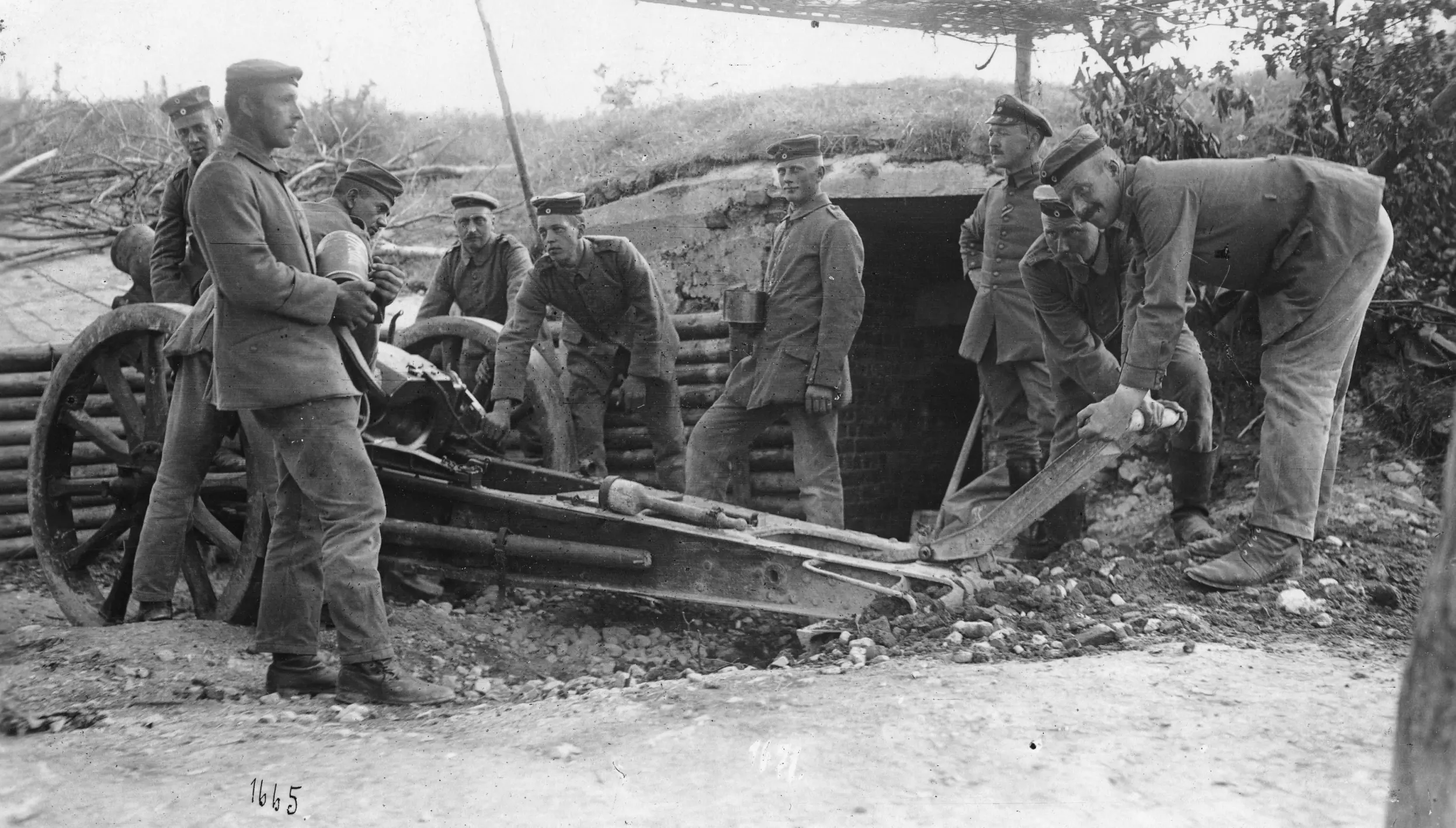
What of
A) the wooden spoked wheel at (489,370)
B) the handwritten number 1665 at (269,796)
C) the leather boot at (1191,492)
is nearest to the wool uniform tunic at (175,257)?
the wooden spoked wheel at (489,370)

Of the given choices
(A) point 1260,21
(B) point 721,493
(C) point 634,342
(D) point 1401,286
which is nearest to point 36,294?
(C) point 634,342

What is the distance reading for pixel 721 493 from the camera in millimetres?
5602

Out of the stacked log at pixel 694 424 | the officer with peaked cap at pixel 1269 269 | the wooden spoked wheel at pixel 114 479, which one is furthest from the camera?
the stacked log at pixel 694 424

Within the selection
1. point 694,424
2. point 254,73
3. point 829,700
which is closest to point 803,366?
point 694,424

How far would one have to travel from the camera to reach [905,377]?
8.84 metres

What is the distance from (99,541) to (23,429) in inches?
69.5

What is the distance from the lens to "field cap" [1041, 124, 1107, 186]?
410 centimetres

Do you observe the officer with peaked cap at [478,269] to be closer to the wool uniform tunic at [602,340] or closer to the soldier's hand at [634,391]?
the wool uniform tunic at [602,340]

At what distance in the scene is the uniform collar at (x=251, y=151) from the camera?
3.55 metres

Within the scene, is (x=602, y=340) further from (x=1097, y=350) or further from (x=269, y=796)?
(x=269, y=796)

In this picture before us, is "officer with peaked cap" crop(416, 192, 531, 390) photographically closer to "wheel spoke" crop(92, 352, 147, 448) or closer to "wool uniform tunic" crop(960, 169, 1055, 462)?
"wheel spoke" crop(92, 352, 147, 448)

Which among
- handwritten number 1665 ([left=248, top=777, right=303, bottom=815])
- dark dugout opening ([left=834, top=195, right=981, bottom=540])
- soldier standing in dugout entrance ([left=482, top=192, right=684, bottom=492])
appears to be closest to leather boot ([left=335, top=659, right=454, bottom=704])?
handwritten number 1665 ([left=248, top=777, right=303, bottom=815])

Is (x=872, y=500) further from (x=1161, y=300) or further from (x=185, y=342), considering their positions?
(x=185, y=342)

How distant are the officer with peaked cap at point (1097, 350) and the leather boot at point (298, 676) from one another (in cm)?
275
